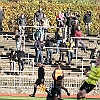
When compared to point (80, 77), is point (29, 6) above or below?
above

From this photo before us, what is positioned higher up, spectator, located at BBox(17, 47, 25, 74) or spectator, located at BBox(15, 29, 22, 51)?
spectator, located at BBox(15, 29, 22, 51)

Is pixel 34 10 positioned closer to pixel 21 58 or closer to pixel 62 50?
pixel 62 50

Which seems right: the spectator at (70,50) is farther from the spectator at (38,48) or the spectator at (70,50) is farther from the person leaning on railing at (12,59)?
the person leaning on railing at (12,59)

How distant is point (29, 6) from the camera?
3850 cm

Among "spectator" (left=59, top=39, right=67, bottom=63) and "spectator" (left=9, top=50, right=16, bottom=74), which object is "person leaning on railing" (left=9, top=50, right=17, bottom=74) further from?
"spectator" (left=59, top=39, right=67, bottom=63)

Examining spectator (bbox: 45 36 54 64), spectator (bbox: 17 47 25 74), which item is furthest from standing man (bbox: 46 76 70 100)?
spectator (bbox: 45 36 54 64)

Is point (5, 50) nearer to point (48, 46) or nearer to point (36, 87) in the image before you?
point (48, 46)

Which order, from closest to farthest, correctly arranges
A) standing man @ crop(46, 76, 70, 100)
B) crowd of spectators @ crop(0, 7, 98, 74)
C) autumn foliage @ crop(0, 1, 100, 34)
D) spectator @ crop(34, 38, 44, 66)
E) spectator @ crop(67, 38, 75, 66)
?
standing man @ crop(46, 76, 70, 100) < spectator @ crop(34, 38, 44, 66) < crowd of spectators @ crop(0, 7, 98, 74) < spectator @ crop(67, 38, 75, 66) < autumn foliage @ crop(0, 1, 100, 34)

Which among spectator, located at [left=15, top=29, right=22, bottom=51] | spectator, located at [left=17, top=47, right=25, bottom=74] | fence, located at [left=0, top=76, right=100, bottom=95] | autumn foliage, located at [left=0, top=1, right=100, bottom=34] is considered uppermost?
autumn foliage, located at [left=0, top=1, right=100, bottom=34]

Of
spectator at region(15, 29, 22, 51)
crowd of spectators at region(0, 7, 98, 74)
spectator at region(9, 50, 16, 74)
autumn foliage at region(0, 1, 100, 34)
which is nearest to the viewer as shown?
spectator at region(9, 50, 16, 74)

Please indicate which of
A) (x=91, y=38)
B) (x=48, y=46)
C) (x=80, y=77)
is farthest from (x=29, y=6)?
(x=80, y=77)

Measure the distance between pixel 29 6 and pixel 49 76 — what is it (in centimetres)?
1241

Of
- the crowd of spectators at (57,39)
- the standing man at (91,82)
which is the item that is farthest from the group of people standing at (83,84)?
the crowd of spectators at (57,39)

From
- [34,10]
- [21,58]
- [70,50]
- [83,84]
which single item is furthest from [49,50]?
[34,10]
